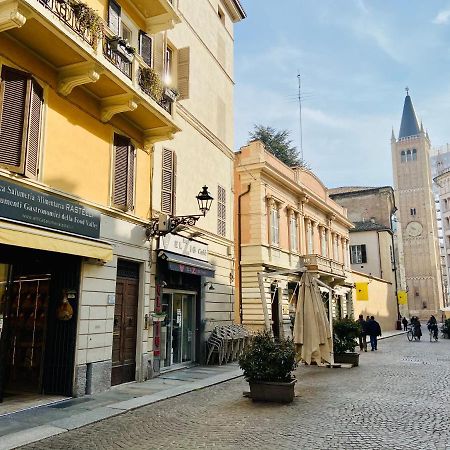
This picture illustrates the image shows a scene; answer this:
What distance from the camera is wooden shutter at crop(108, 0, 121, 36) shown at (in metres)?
10.7

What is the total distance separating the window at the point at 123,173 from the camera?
11.0 m

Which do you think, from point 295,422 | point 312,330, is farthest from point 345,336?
point 295,422

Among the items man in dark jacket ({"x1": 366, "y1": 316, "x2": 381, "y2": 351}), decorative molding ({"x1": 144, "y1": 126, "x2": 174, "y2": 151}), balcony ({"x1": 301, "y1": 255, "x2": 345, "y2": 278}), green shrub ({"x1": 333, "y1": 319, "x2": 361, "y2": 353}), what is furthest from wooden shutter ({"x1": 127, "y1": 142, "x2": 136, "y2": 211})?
balcony ({"x1": 301, "y1": 255, "x2": 345, "y2": 278})

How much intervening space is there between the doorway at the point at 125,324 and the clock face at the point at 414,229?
284 ft

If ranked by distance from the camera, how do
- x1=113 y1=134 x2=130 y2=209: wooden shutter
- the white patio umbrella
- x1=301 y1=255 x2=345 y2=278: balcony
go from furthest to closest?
x1=301 y1=255 x2=345 y2=278: balcony → the white patio umbrella → x1=113 y1=134 x2=130 y2=209: wooden shutter

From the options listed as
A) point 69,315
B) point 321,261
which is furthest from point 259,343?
point 321,261

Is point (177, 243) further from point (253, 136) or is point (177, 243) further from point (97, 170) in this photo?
point (253, 136)

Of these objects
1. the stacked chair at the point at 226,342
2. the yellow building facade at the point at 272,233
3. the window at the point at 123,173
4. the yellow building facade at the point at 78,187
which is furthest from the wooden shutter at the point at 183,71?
the stacked chair at the point at 226,342

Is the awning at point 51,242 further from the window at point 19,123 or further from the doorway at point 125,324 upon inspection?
the doorway at point 125,324

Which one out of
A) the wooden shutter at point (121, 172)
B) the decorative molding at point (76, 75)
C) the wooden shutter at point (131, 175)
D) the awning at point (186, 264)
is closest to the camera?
the decorative molding at point (76, 75)

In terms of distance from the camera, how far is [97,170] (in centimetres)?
1034

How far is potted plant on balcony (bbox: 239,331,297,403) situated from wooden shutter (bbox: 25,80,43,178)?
17.8ft

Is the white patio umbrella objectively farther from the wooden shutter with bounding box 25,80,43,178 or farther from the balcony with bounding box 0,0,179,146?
the wooden shutter with bounding box 25,80,43,178

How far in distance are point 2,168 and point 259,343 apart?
5736 millimetres
